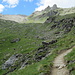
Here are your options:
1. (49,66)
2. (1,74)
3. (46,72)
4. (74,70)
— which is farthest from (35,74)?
(1,74)

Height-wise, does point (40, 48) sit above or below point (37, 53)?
above

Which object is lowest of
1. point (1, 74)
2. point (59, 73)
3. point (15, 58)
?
point (1, 74)

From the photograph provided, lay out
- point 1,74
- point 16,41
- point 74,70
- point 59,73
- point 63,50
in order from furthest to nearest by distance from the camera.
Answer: point 16,41 → point 1,74 → point 63,50 → point 59,73 → point 74,70

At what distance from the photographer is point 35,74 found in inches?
863

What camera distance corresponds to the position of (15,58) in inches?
2383

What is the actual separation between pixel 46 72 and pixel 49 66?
9.56ft

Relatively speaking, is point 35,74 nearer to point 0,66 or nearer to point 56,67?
point 56,67

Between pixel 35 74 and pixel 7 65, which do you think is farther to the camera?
pixel 7 65

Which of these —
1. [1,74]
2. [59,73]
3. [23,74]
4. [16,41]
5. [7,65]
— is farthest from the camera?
[16,41]

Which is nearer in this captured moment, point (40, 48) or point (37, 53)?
point (37, 53)

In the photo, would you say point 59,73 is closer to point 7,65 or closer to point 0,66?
point 7,65

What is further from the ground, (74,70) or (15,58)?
(74,70)

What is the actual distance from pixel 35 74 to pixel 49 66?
12.4ft

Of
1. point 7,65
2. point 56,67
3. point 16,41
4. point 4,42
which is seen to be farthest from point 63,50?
point 4,42
